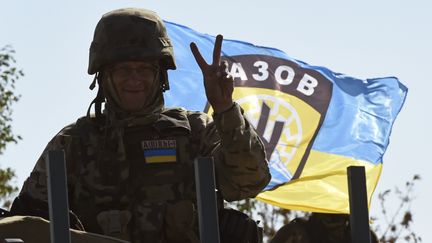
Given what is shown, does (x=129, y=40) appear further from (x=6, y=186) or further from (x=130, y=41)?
(x=6, y=186)

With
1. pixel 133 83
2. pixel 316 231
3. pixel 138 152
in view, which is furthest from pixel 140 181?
pixel 316 231

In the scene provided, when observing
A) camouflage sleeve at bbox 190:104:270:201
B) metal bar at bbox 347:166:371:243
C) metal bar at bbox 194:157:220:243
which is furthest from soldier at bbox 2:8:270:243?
metal bar at bbox 194:157:220:243

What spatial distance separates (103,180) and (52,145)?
366 mm

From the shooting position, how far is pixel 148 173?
24.9 ft

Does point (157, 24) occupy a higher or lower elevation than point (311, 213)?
higher

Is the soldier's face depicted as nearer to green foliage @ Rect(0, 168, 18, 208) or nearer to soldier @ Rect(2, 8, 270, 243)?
soldier @ Rect(2, 8, 270, 243)

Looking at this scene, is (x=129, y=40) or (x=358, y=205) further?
(x=129, y=40)

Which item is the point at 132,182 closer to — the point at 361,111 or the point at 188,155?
the point at 188,155

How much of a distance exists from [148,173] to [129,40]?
680 mm

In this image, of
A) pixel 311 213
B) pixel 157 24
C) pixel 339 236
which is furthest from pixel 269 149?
pixel 157 24

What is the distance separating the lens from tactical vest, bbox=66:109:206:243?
24.4 feet

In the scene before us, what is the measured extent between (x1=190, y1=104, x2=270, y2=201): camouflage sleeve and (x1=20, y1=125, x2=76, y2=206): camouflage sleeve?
65 centimetres

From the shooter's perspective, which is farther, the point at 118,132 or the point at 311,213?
the point at 311,213

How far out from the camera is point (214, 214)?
16.2 ft
